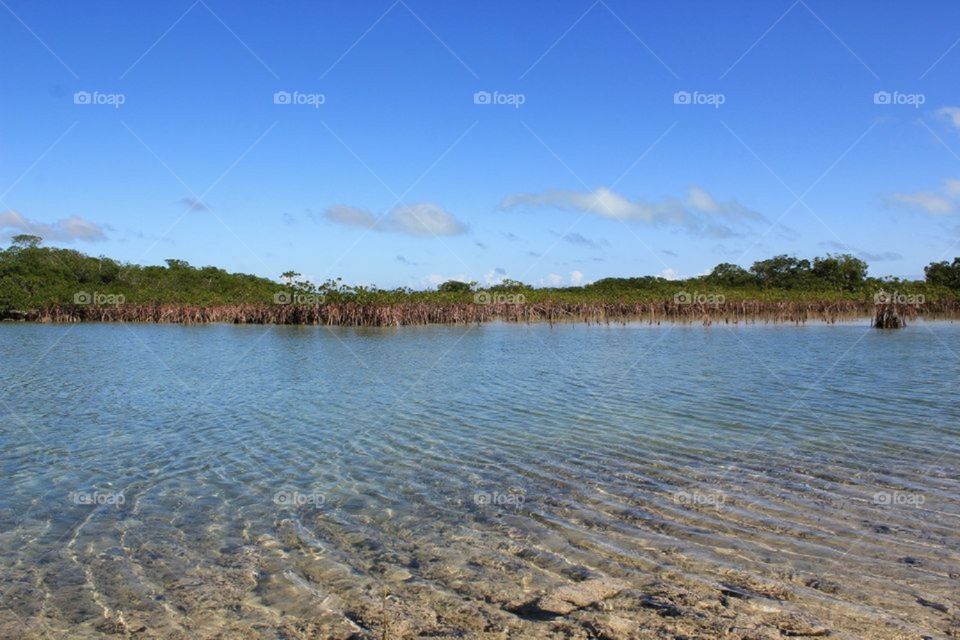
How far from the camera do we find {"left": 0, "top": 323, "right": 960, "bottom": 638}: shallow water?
4.73 metres

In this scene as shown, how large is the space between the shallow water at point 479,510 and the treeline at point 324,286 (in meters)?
40.3

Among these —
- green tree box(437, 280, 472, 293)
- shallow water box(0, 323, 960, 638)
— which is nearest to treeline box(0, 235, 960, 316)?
green tree box(437, 280, 472, 293)

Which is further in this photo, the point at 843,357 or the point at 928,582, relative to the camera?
the point at 843,357

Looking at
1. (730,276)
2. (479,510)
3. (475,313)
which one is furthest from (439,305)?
(730,276)

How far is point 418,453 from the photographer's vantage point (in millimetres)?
9938

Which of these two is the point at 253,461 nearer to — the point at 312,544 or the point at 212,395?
the point at 312,544

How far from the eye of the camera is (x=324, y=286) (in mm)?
55719

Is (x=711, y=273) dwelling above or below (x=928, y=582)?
above

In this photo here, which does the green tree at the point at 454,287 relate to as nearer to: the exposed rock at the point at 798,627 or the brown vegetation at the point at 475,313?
the brown vegetation at the point at 475,313

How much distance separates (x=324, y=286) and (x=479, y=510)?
50359 millimetres

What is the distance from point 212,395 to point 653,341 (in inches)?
924

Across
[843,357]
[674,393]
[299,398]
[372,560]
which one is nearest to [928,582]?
[372,560]

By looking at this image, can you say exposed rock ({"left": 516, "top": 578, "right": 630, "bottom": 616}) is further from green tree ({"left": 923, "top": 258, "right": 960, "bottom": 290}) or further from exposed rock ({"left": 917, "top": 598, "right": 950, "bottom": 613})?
green tree ({"left": 923, "top": 258, "right": 960, "bottom": 290})

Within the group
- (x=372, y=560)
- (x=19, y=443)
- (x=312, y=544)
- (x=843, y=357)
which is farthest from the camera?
(x=843, y=357)
